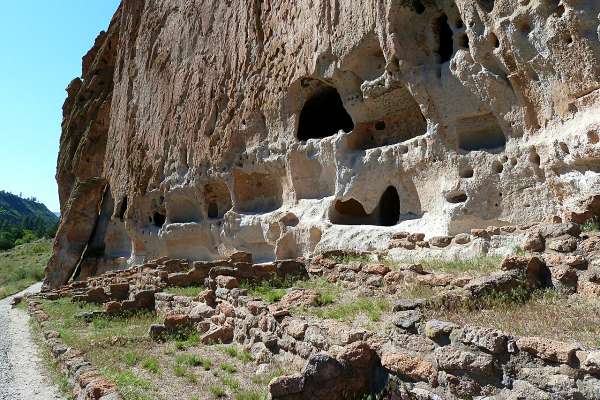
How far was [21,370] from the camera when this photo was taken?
8070 mm

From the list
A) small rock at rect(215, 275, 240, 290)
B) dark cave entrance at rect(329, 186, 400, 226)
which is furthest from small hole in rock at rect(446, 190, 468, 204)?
small rock at rect(215, 275, 240, 290)

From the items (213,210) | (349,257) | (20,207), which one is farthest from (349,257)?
(20,207)

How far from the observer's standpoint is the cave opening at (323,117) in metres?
19.0

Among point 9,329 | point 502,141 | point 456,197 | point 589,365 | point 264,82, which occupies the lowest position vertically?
point 9,329

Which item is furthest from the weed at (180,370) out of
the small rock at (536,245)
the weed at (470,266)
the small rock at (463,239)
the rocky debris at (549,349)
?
the small rock at (463,239)

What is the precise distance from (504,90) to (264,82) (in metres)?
9.51

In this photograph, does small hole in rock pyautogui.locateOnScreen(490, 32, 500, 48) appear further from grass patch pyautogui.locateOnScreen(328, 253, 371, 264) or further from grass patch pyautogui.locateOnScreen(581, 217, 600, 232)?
grass patch pyautogui.locateOnScreen(328, 253, 371, 264)

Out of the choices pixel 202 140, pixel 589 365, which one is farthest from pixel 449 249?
pixel 202 140

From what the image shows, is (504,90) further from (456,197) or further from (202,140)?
(202,140)

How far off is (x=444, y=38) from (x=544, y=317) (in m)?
11.3

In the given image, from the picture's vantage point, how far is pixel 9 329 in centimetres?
1252

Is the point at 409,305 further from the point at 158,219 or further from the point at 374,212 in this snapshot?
the point at 158,219

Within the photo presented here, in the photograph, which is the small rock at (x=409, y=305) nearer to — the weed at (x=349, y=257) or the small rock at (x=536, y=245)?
the small rock at (x=536, y=245)

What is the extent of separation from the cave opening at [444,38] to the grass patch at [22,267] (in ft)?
77.2
